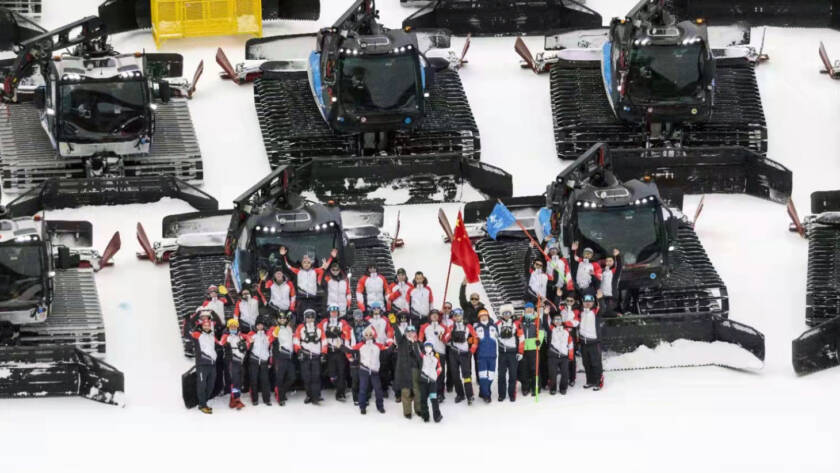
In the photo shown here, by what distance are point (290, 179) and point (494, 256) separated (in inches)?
130

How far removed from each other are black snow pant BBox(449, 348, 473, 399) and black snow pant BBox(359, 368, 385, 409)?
3.23 feet

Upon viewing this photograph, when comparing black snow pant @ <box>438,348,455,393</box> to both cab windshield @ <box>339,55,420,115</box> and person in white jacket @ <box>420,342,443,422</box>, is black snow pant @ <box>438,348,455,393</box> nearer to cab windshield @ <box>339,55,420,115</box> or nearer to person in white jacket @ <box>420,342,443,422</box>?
person in white jacket @ <box>420,342,443,422</box>

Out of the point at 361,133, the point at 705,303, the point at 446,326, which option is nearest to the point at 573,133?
the point at 361,133

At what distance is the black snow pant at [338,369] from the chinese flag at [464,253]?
261cm

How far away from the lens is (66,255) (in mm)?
39656

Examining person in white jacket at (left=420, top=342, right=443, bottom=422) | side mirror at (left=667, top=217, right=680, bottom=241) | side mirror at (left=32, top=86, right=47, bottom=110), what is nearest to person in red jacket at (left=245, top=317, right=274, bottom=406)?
person in white jacket at (left=420, top=342, right=443, bottom=422)

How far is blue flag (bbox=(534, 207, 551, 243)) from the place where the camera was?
4038 centimetres

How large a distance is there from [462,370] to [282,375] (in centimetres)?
228

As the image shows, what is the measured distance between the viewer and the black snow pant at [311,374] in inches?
1451

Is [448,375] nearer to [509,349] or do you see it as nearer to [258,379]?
[509,349]

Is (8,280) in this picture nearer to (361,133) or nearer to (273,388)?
(273,388)

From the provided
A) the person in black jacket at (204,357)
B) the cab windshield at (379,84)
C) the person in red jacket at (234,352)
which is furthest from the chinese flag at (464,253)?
the cab windshield at (379,84)

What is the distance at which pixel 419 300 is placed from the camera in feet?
126

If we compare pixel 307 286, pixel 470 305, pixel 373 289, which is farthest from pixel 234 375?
pixel 470 305
